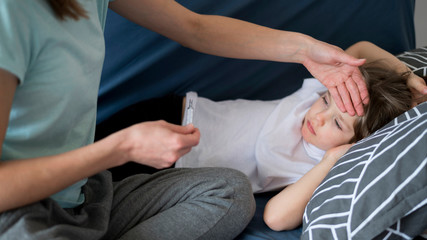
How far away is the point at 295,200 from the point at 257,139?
31 centimetres

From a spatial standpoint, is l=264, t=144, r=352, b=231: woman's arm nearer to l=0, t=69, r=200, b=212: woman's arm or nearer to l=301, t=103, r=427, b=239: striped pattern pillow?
l=301, t=103, r=427, b=239: striped pattern pillow

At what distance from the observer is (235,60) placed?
1.43 meters

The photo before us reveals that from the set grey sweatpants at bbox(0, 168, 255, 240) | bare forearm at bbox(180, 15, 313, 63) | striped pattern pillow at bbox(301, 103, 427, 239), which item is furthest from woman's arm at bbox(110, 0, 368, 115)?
grey sweatpants at bbox(0, 168, 255, 240)

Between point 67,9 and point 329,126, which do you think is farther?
point 329,126

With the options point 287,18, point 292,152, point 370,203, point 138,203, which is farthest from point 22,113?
point 287,18

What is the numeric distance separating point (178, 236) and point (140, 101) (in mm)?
584

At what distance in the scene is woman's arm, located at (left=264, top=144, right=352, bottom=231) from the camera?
0.99 metres

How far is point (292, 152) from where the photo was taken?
124cm

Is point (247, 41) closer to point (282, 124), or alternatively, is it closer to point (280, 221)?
point (282, 124)

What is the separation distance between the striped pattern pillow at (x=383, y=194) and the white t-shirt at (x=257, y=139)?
0.33 meters

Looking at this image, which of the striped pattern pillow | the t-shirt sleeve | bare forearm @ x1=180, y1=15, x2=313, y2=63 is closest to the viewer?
the t-shirt sleeve

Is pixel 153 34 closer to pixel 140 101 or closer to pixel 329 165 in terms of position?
pixel 140 101

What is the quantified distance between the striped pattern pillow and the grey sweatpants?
180mm

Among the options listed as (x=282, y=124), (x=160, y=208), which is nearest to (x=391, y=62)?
(x=282, y=124)
